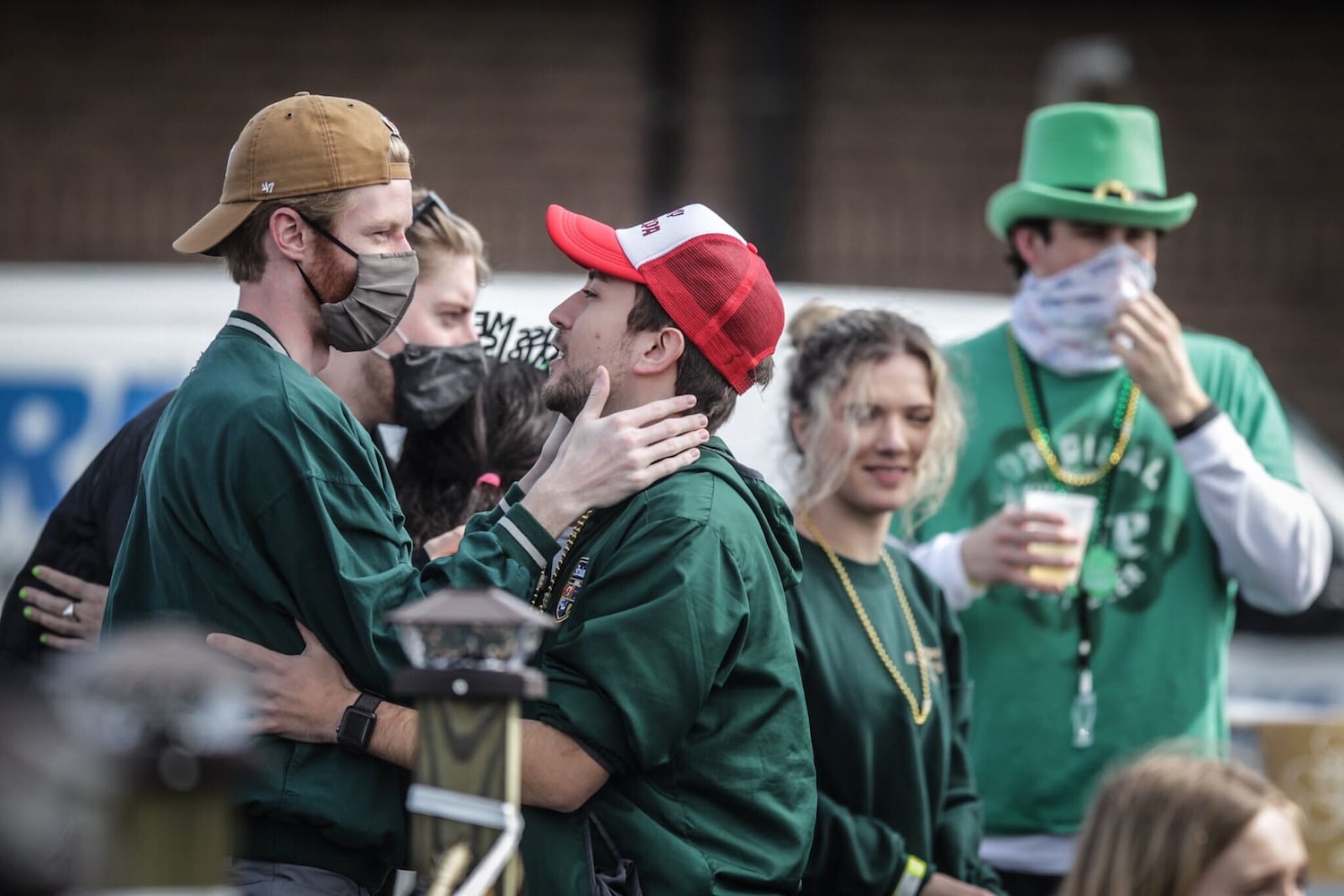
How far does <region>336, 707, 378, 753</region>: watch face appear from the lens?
114 inches

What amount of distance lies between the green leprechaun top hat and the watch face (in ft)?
8.45

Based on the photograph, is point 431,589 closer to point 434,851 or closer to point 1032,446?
point 434,851

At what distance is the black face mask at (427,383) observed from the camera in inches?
158

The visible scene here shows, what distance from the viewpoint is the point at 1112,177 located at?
477 cm

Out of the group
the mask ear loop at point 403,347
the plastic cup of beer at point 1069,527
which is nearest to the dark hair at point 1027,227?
the plastic cup of beer at point 1069,527

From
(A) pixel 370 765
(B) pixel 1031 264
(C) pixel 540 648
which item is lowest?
(A) pixel 370 765

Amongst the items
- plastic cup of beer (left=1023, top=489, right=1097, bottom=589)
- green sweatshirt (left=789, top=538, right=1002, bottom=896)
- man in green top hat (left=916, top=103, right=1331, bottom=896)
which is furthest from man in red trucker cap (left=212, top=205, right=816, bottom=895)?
man in green top hat (left=916, top=103, right=1331, bottom=896)

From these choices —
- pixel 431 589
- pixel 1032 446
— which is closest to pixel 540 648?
pixel 431 589

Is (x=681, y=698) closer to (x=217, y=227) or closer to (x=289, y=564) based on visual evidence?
(x=289, y=564)

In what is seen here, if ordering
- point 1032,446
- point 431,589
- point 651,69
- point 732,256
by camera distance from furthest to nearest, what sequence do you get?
point 651,69, point 1032,446, point 732,256, point 431,589

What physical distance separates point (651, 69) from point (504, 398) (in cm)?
747

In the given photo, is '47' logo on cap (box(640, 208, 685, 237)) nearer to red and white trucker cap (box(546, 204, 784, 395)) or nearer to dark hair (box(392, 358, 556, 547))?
red and white trucker cap (box(546, 204, 784, 395))

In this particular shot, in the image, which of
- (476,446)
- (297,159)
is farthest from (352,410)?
(297,159)

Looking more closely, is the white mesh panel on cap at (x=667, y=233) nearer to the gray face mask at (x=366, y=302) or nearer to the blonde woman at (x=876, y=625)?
the gray face mask at (x=366, y=302)
